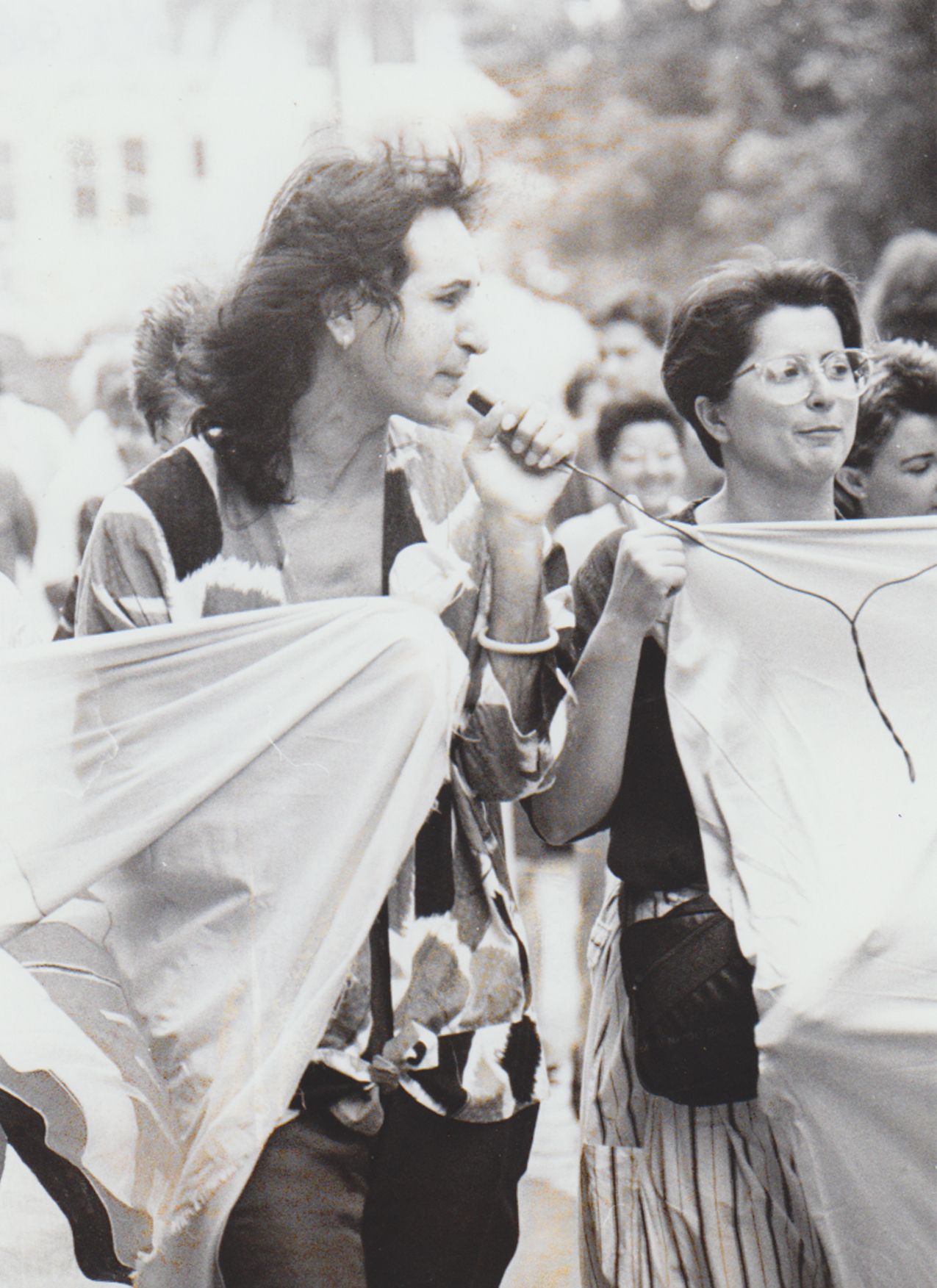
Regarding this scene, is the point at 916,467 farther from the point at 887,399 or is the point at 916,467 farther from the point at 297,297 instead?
the point at 297,297

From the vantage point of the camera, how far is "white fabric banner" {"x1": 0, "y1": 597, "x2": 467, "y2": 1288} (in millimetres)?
1719

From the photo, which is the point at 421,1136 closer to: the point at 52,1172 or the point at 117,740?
the point at 52,1172

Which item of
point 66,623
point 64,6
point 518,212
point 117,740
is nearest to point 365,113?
point 518,212

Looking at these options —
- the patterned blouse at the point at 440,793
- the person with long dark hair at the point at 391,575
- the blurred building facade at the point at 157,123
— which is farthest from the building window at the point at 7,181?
the patterned blouse at the point at 440,793

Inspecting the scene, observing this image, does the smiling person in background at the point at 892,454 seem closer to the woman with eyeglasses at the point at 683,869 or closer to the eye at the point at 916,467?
the eye at the point at 916,467

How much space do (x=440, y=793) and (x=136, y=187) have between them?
3.24ft

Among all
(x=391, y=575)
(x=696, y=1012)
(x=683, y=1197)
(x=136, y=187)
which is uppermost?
(x=136, y=187)

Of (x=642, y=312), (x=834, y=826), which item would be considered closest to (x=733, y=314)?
(x=642, y=312)

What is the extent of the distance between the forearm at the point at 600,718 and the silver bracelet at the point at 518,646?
0.29ft

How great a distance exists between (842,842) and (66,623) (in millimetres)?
1034

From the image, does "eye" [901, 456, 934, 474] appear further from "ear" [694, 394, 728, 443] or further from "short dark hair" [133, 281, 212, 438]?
"short dark hair" [133, 281, 212, 438]

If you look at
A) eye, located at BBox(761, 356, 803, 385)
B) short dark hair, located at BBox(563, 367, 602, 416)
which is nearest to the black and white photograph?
eye, located at BBox(761, 356, 803, 385)

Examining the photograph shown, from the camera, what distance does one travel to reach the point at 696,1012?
1.81 meters

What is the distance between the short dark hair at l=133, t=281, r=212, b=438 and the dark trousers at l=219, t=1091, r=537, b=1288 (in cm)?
105
